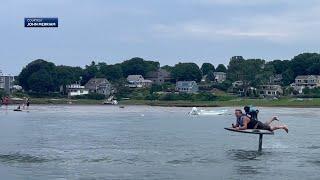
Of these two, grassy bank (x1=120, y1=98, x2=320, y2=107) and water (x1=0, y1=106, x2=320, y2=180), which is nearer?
water (x1=0, y1=106, x2=320, y2=180)

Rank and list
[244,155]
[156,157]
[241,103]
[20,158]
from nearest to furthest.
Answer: [20,158]
[156,157]
[244,155]
[241,103]

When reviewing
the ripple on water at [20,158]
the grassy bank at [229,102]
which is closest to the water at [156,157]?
the ripple on water at [20,158]

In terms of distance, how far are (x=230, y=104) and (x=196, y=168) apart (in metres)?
135

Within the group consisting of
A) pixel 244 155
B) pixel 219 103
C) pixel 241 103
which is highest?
pixel 241 103

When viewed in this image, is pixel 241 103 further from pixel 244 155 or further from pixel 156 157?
pixel 156 157

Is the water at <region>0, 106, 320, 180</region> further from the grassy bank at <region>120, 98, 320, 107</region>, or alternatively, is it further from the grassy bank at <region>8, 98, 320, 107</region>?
the grassy bank at <region>8, 98, 320, 107</region>

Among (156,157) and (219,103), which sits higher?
(219,103)

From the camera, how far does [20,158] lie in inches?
1375

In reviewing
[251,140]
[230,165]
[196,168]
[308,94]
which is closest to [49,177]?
[196,168]

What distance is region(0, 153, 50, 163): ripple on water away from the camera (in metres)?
33.6

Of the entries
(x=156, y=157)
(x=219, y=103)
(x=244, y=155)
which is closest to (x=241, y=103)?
(x=219, y=103)

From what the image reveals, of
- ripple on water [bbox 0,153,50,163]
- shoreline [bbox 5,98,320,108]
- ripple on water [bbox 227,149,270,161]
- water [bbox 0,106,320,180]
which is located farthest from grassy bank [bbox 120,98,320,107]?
ripple on water [bbox 0,153,50,163]

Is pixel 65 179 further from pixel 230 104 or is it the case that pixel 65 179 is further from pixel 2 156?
pixel 230 104

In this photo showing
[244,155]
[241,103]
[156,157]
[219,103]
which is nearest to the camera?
[156,157]
